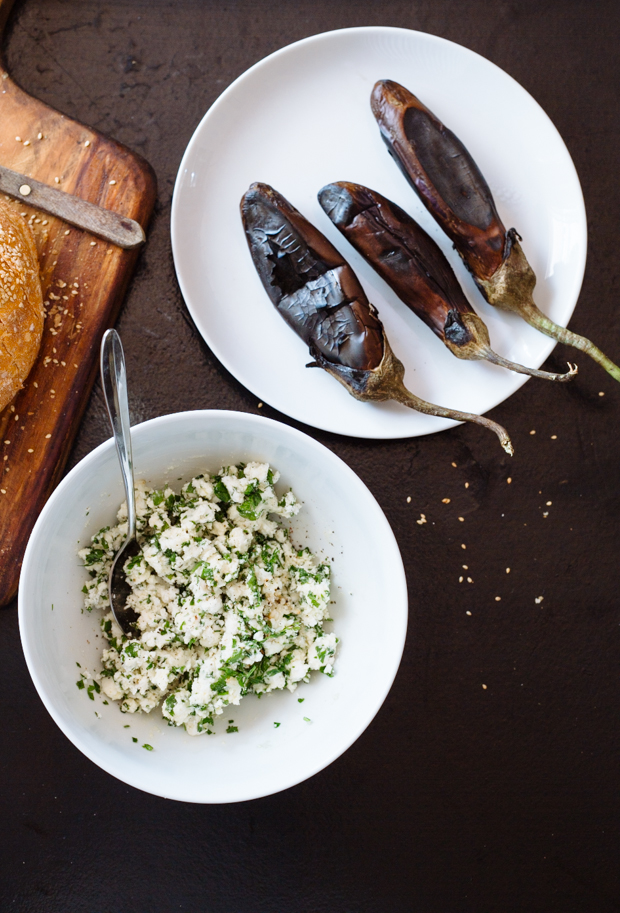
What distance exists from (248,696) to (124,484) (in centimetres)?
49

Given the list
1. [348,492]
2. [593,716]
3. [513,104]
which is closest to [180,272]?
[348,492]

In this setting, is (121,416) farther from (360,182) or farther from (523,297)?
(523,297)

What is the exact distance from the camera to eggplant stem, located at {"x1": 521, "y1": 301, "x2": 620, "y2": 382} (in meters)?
1.30

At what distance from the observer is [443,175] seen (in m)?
1.32

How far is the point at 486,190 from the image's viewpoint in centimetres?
134

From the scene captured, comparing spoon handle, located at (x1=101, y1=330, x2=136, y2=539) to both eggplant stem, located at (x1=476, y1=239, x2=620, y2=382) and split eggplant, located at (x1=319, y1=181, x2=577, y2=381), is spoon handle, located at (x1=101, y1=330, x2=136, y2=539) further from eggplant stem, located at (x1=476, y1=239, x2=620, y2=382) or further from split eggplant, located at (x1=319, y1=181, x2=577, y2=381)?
eggplant stem, located at (x1=476, y1=239, x2=620, y2=382)

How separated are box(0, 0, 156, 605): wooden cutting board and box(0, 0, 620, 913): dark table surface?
0.06 meters

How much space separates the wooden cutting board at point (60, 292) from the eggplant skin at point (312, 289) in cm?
28

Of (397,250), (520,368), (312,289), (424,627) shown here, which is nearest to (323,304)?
(312,289)

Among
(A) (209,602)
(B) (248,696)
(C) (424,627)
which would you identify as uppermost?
(A) (209,602)

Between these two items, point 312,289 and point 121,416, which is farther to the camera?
point 312,289

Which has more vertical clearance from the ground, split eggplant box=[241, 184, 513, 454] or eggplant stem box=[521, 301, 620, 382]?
split eggplant box=[241, 184, 513, 454]

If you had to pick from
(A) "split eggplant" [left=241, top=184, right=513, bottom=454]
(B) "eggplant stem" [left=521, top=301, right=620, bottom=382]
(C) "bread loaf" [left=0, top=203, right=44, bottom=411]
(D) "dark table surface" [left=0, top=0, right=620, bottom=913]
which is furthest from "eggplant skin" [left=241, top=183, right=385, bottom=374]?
(C) "bread loaf" [left=0, top=203, right=44, bottom=411]

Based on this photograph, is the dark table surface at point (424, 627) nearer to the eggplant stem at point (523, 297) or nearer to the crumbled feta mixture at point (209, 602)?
the eggplant stem at point (523, 297)
